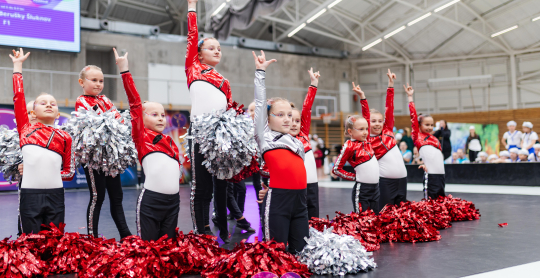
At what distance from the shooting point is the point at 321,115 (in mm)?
18156

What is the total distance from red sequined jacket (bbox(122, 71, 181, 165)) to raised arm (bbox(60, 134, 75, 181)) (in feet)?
1.99

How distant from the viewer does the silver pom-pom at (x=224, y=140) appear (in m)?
2.79

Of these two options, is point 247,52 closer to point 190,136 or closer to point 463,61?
point 463,61

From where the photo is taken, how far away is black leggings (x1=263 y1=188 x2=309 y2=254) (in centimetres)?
251

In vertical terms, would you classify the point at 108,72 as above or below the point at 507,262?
above

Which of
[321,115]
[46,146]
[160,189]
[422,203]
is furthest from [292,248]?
[321,115]

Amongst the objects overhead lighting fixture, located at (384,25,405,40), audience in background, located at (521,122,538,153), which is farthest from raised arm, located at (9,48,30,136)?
overhead lighting fixture, located at (384,25,405,40)

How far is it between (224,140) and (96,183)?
113 cm

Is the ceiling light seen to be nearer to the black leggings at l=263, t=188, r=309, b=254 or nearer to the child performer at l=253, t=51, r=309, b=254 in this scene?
the child performer at l=253, t=51, r=309, b=254

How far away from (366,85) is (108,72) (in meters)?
11.8

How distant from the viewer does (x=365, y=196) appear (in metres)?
3.88

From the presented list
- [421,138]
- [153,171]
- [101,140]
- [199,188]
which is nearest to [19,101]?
[101,140]

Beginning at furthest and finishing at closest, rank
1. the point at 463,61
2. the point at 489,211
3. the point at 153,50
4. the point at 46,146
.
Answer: the point at 463,61 → the point at 153,50 → the point at 489,211 → the point at 46,146

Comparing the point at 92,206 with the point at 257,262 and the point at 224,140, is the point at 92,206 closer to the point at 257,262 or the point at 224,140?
the point at 224,140
